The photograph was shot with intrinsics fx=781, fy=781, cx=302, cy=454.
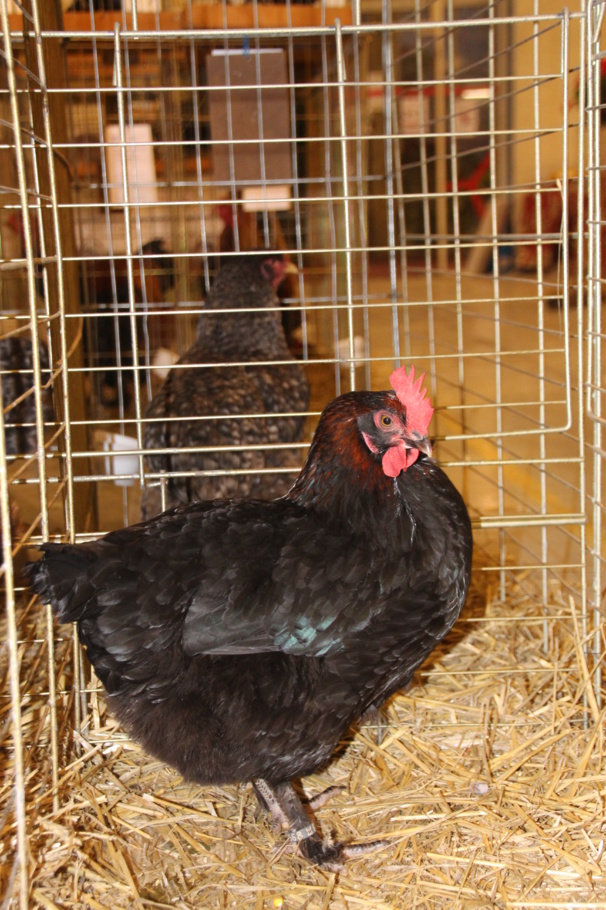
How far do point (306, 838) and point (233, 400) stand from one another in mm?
1526

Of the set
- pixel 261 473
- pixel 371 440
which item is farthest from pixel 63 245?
pixel 371 440

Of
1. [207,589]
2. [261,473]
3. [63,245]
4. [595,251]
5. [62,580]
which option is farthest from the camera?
[63,245]

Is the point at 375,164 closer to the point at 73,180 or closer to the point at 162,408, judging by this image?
the point at 73,180

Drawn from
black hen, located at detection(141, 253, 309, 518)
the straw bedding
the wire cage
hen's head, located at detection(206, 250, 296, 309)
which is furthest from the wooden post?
the straw bedding

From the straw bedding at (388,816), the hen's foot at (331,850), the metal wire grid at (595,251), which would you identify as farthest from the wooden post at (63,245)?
the metal wire grid at (595,251)

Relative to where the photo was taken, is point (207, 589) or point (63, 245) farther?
point (63, 245)

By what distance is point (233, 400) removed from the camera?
2811mm

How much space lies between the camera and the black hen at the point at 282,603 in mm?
1572

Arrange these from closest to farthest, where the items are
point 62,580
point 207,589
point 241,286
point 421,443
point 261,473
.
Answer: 1. point 62,580
2. point 207,589
3. point 421,443
4. point 261,473
5. point 241,286

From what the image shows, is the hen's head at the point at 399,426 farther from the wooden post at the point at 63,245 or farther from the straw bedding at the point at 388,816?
the wooden post at the point at 63,245

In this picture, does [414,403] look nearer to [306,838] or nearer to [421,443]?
[421,443]

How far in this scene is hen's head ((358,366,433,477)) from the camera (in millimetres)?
1726

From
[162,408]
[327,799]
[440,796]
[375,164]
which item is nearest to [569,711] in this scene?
[440,796]

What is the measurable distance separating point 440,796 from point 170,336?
298 centimetres
